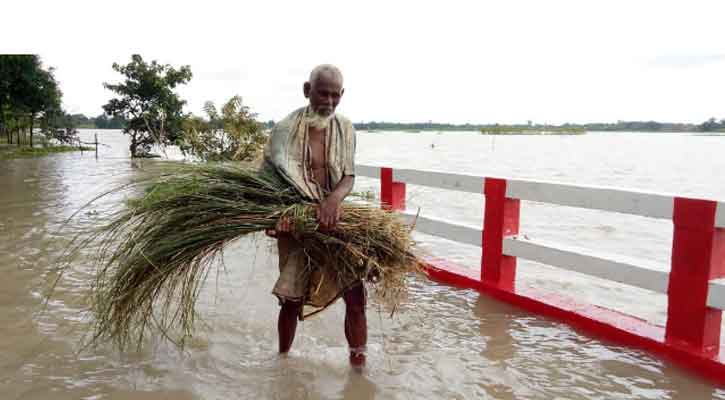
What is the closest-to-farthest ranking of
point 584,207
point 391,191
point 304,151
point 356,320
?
point 304,151 → point 356,320 → point 584,207 → point 391,191

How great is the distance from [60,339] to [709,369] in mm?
3673

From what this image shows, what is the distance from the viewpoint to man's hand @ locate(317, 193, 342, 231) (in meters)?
2.54

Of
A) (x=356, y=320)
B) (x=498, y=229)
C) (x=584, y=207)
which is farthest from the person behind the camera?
(x=498, y=229)

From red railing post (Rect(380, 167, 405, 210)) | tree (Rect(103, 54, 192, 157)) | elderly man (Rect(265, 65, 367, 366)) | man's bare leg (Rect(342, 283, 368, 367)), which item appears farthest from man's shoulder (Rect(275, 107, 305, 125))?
tree (Rect(103, 54, 192, 157))

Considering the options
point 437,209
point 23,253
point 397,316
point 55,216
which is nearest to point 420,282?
point 397,316

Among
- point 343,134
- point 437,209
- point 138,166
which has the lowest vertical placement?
point 437,209

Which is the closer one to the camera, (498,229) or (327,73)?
(327,73)

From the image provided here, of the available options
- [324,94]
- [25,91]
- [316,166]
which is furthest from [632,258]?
[25,91]

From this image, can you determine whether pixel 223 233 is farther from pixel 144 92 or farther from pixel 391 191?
pixel 144 92

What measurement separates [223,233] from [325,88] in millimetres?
848

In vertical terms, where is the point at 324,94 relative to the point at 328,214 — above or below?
above

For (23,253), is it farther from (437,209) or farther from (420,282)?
(437,209)

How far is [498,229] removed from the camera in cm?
427

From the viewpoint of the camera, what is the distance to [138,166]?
11.5 ft
